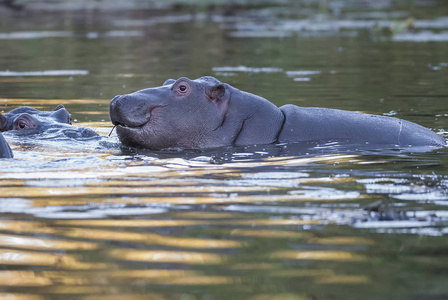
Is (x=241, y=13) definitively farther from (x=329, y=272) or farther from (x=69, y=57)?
(x=329, y=272)

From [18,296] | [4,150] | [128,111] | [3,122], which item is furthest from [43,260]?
[3,122]

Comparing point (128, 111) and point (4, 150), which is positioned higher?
point (128, 111)

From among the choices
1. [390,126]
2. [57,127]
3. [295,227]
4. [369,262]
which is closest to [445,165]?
[390,126]

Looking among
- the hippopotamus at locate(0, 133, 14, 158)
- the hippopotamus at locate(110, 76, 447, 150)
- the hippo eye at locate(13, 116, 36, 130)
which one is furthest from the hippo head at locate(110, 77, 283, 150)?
the hippo eye at locate(13, 116, 36, 130)

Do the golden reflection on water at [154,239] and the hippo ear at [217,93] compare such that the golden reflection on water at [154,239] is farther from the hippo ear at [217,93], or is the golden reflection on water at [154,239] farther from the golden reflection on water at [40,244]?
the hippo ear at [217,93]

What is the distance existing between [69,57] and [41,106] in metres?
7.08

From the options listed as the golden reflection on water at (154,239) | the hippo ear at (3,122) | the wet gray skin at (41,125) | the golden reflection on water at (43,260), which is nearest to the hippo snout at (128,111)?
the wet gray skin at (41,125)

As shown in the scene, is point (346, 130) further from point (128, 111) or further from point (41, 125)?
point (41, 125)

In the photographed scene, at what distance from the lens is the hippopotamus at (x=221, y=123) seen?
7.76 m

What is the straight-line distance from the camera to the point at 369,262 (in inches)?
162

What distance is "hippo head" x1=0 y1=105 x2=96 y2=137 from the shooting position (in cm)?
850

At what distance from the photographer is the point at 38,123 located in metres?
8.81

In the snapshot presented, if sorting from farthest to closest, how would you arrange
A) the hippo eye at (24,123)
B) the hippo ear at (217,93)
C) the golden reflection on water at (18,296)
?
1. the hippo eye at (24,123)
2. the hippo ear at (217,93)
3. the golden reflection on water at (18,296)

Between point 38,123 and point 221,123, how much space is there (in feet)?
6.99
